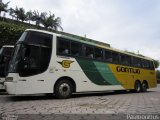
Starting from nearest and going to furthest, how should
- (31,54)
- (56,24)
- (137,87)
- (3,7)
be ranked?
(31,54), (137,87), (3,7), (56,24)

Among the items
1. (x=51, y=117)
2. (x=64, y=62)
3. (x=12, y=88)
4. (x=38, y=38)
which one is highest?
(x=38, y=38)

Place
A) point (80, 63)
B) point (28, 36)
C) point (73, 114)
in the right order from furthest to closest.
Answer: point (80, 63) < point (28, 36) < point (73, 114)

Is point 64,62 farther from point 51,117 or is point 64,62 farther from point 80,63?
point 51,117

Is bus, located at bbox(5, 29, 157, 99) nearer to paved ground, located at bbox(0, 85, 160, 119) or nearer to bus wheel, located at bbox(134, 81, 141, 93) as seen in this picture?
paved ground, located at bbox(0, 85, 160, 119)

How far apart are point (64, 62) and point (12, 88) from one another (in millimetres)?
3083

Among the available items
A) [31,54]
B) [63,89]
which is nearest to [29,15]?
[63,89]

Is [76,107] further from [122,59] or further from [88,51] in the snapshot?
[122,59]

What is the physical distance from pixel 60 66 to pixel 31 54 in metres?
1.78

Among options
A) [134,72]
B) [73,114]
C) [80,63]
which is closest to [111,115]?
[73,114]

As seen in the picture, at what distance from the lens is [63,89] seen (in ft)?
43.7

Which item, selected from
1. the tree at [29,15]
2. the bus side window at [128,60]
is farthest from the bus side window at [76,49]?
the tree at [29,15]

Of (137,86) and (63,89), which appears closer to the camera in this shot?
(63,89)

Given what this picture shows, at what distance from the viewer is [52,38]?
13164mm

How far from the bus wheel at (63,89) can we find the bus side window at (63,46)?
1372 millimetres
